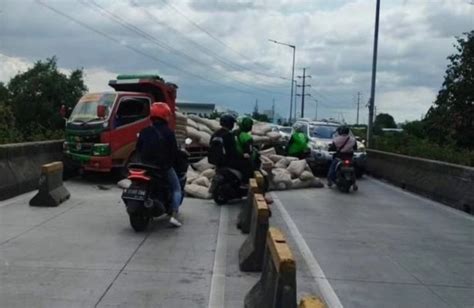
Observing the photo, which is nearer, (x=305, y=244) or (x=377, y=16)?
(x=305, y=244)

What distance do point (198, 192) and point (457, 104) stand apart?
21256 mm

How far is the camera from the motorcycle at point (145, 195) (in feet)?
29.9

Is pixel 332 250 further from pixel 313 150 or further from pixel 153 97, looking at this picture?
pixel 313 150

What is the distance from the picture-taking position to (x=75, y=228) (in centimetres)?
946

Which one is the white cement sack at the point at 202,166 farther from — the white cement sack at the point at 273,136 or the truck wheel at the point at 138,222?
the truck wheel at the point at 138,222

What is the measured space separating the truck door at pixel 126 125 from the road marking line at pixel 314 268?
5.57 meters

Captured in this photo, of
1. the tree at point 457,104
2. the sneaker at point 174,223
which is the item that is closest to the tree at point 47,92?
the tree at point 457,104


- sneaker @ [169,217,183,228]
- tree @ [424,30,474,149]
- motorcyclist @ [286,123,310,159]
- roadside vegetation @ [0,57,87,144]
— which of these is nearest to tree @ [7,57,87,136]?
roadside vegetation @ [0,57,87,144]

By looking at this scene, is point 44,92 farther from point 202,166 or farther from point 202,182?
point 202,182

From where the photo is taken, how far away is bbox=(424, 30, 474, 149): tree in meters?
30.2

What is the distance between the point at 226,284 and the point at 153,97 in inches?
435

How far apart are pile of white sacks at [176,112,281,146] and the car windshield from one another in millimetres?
1358

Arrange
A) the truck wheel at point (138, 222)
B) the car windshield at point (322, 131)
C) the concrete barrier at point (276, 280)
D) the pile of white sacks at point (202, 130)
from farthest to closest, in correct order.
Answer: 1. the car windshield at point (322, 131)
2. the pile of white sacks at point (202, 130)
3. the truck wheel at point (138, 222)
4. the concrete barrier at point (276, 280)

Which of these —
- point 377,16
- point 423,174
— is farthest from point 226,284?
point 377,16
